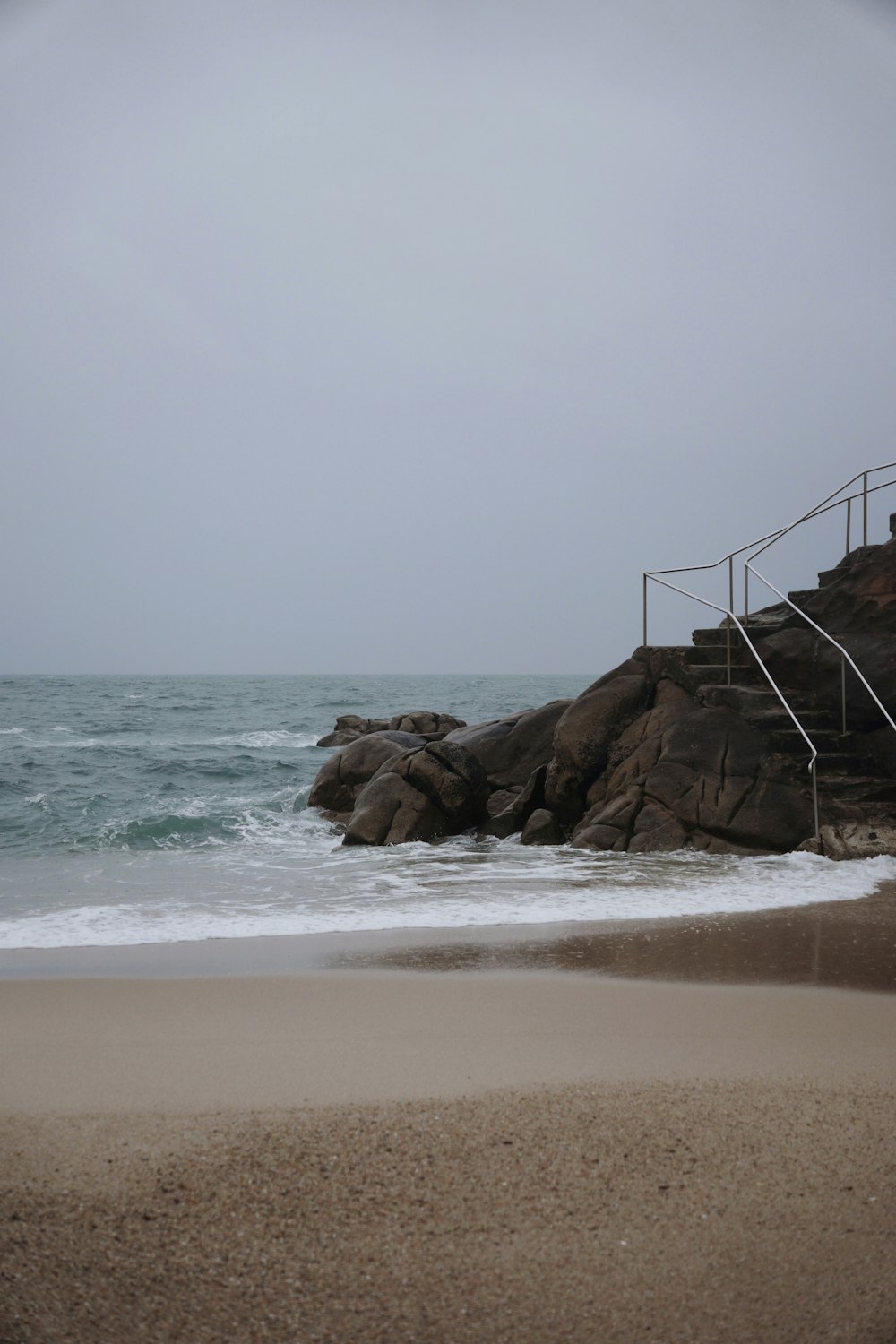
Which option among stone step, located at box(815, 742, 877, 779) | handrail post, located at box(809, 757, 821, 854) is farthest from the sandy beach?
stone step, located at box(815, 742, 877, 779)

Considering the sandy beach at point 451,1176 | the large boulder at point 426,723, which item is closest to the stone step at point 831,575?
the sandy beach at point 451,1176

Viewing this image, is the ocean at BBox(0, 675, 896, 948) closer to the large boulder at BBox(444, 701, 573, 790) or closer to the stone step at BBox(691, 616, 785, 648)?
the large boulder at BBox(444, 701, 573, 790)

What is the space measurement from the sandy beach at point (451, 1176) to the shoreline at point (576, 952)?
0.96 meters

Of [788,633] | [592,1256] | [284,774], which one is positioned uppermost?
[788,633]

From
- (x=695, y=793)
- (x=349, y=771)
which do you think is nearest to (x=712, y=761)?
(x=695, y=793)


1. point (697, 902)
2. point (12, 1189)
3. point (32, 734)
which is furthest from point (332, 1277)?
point (32, 734)

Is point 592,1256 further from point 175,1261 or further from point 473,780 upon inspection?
point 473,780

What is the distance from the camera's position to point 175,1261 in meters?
2.20

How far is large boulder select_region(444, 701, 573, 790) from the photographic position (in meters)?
14.3

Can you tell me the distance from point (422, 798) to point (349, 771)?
381 cm

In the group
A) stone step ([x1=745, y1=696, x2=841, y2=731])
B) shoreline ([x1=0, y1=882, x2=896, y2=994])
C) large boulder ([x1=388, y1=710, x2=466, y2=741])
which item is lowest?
shoreline ([x1=0, y1=882, x2=896, y2=994])

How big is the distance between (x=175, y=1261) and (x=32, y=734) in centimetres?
3266

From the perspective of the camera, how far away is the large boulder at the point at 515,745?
14312mm

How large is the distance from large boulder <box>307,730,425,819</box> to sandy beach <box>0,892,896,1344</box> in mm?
11387
